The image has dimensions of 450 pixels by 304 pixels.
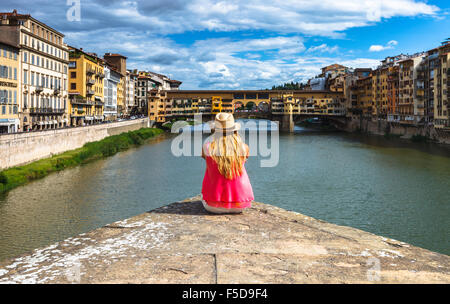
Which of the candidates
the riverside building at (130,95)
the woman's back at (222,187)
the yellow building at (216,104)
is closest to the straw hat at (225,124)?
the woman's back at (222,187)

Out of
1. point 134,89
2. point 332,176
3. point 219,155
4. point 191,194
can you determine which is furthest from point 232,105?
point 219,155

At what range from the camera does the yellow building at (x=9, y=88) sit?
100ft

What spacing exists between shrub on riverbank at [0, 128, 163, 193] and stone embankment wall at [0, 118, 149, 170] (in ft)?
1.69

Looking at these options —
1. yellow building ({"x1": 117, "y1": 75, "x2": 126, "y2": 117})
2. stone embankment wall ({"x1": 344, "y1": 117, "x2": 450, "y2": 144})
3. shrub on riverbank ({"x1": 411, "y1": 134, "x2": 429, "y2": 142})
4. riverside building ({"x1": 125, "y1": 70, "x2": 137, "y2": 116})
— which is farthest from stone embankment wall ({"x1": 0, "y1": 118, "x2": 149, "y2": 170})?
riverside building ({"x1": 125, "y1": 70, "x2": 137, "y2": 116})

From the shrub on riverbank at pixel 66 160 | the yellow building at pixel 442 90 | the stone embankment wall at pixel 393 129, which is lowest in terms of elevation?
the shrub on riverbank at pixel 66 160

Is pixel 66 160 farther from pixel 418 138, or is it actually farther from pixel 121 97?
pixel 121 97

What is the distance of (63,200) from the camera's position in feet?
63.9

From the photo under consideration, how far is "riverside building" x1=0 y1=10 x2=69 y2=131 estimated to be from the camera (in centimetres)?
3366

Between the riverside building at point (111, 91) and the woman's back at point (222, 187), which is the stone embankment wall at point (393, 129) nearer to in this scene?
the riverside building at point (111, 91)

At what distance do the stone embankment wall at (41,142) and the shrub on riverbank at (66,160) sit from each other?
52 centimetres

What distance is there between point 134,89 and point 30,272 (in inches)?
3487

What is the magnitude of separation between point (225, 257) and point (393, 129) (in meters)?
58.3

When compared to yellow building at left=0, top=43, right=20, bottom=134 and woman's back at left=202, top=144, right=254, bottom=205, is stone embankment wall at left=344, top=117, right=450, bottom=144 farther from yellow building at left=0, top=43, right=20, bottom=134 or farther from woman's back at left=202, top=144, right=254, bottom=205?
woman's back at left=202, top=144, right=254, bottom=205

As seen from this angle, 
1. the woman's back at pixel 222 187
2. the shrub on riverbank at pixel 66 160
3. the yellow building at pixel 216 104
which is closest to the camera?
the woman's back at pixel 222 187
